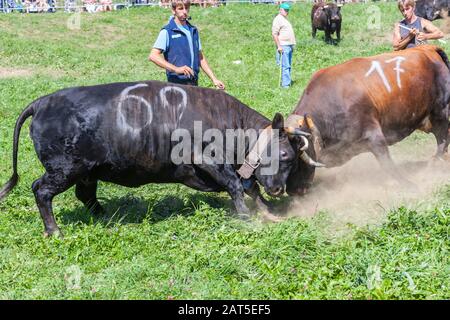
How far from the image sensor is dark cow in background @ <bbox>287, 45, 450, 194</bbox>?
7.57 m

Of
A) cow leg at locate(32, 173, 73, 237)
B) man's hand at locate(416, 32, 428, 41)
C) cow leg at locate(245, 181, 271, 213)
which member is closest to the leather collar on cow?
cow leg at locate(245, 181, 271, 213)

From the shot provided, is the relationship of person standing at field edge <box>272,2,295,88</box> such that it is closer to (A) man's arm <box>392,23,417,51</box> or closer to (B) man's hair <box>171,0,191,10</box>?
(A) man's arm <box>392,23,417,51</box>

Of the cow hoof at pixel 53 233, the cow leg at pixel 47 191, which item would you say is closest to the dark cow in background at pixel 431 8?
the cow leg at pixel 47 191

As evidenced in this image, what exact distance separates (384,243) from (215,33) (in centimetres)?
1656

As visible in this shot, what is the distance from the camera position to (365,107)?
7648 mm

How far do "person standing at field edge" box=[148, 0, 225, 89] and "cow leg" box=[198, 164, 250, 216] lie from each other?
1375 millimetres

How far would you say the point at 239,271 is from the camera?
559 cm

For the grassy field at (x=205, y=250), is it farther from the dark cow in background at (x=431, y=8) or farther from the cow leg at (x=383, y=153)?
the dark cow in background at (x=431, y=8)

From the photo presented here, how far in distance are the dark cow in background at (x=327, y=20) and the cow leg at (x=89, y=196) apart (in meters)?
13.9

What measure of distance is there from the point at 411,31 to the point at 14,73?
1147 centimetres

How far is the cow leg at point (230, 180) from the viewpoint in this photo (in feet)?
23.2

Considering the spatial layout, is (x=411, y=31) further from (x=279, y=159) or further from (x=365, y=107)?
(x=279, y=159)
